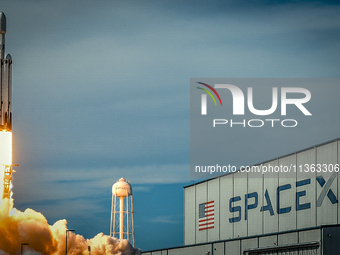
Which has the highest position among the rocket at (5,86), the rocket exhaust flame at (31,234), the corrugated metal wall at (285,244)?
the rocket at (5,86)

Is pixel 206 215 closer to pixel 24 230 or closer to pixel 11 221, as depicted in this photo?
pixel 24 230

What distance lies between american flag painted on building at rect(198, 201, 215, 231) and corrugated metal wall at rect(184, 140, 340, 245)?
18.9 inches

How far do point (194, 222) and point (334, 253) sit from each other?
28.0 meters

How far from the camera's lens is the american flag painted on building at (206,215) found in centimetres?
6072

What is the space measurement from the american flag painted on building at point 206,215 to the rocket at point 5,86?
71.4 ft

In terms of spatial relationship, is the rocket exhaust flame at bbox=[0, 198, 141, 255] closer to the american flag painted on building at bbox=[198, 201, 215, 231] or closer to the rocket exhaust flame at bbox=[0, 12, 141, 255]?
the rocket exhaust flame at bbox=[0, 12, 141, 255]

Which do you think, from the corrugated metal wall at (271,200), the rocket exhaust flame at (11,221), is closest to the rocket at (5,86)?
the rocket exhaust flame at (11,221)

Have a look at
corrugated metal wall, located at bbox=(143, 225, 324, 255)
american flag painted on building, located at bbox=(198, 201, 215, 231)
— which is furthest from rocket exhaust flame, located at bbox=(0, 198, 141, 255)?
corrugated metal wall, located at bbox=(143, 225, 324, 255)

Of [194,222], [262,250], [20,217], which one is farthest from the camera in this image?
[194,222]

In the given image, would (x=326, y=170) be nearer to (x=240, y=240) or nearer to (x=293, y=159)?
(x=293, y=159)

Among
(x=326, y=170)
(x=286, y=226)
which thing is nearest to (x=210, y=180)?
(x=286, y=226)

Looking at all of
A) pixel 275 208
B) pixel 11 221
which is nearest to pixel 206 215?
pixel 275 208

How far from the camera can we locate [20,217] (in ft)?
197

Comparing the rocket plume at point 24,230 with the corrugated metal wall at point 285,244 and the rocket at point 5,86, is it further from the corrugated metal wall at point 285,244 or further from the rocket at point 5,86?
the corrugated metal wall at point 285,244
